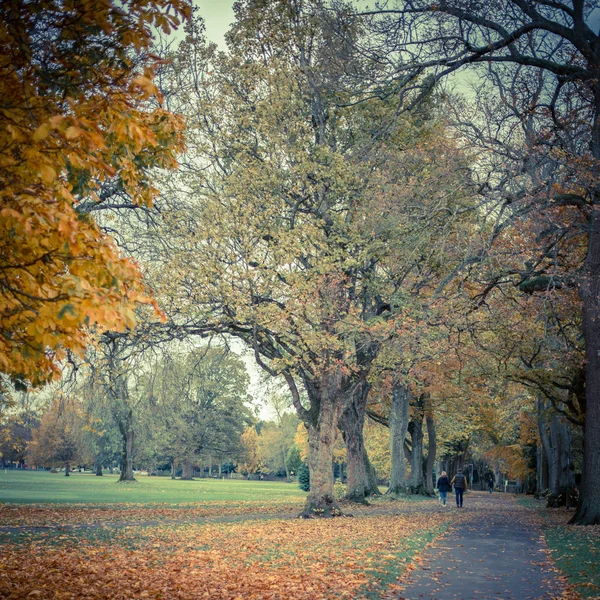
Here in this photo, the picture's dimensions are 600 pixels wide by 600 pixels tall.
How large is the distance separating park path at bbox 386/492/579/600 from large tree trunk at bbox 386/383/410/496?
1665 centimetres

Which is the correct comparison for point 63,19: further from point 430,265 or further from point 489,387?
point 489,387

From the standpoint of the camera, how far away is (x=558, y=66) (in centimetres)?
1409

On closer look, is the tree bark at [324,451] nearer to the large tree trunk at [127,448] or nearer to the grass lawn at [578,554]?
the grass lawn at [578,554]

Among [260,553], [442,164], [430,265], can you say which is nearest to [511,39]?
[442,164]

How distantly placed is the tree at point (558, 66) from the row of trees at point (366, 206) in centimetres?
6

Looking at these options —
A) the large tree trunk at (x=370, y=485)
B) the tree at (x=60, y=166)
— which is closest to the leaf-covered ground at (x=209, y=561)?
the tree at (x=60, y=166)

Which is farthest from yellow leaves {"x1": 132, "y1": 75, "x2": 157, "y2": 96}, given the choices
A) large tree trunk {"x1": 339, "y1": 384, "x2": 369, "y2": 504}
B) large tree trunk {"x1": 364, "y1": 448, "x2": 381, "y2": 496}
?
large tree trunk {"x1": 364, "y1": 448, "x2": 381, "y2": 496}

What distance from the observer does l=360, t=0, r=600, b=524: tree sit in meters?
13.0

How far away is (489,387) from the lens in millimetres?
28281

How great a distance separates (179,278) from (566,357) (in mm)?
12227

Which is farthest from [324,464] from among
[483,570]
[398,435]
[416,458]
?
[416,458]

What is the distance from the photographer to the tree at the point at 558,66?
1305 cm

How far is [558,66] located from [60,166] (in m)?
12.8

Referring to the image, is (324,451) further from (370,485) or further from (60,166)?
(60,166)
